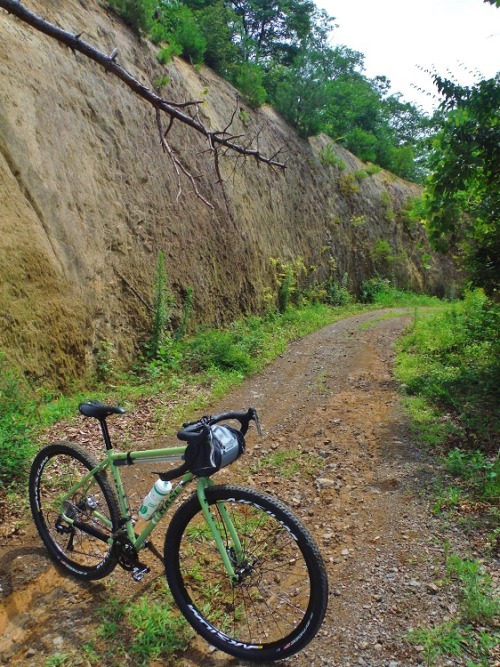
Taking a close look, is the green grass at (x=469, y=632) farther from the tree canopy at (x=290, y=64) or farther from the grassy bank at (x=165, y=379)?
the tree canopy at (x=290, y=64)

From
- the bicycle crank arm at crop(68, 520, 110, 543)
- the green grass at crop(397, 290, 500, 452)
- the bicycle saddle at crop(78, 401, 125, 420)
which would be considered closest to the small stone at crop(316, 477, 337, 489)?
the green grass at crop(397, 290, 500, 452)

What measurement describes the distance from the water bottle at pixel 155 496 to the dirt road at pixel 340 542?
0.84 meters

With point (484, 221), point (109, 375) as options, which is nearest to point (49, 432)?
point (109, 375)

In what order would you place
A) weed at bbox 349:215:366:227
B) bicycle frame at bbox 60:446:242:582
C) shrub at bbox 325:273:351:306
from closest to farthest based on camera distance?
bicycle frame at bbox 60:446:242:582, shrub at bbox 325:273:351:306, weed at bbox 349:215:366:227

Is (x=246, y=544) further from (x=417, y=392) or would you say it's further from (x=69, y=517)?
Result: (x=417, y=392)

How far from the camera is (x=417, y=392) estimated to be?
7199 millimetres

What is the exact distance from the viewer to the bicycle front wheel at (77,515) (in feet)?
10.5

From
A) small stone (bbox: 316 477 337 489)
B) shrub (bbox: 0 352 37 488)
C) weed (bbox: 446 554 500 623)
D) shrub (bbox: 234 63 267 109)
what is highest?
shrub (bbox: 234 63 267 109)

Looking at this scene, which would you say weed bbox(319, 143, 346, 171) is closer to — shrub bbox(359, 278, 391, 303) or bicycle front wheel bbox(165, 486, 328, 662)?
shrub bbox(359, 278, 391, 303)

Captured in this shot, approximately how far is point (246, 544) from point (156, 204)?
887 cm

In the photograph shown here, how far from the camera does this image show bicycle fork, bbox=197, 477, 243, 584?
2.61 meters

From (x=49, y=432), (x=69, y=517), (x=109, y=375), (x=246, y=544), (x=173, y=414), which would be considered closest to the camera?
(x=246, y=544)

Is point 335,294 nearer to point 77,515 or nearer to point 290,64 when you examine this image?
point 290,64

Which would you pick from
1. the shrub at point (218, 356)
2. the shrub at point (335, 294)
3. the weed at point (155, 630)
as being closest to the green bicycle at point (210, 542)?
the weed at point (155, 630)
